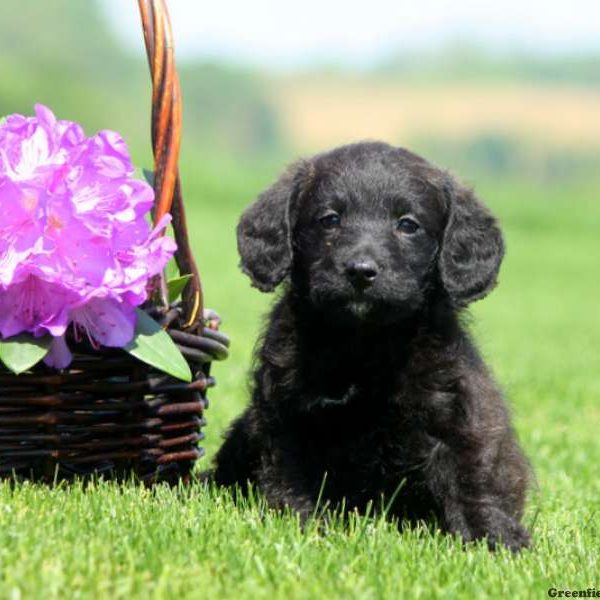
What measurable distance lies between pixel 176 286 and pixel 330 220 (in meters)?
0.53

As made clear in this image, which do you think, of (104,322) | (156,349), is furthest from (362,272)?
(104,322)

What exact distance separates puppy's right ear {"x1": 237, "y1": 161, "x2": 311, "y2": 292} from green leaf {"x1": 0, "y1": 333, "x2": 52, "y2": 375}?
0.76 m

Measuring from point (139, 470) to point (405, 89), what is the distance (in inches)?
3514

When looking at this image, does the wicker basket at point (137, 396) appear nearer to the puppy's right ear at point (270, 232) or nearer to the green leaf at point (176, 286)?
the green leaf at point (176, 286)

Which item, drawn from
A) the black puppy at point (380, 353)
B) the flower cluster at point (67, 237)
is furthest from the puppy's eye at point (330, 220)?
the flower cluster at point (67, 237)

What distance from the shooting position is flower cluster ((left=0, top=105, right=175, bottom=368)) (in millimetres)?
3125

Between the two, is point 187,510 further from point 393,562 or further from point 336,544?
point 393,562

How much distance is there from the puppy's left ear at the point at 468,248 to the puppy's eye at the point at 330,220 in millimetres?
351

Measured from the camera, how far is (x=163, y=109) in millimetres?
3426

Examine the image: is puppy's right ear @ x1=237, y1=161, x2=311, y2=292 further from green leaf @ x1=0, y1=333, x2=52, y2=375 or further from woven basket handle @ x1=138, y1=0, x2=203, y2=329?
green leaf @ x1=0, y1=333, x2=52, y2=375

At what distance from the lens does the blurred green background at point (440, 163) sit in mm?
3596

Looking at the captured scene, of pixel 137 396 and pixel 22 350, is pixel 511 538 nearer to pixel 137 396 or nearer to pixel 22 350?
pixel 137 396

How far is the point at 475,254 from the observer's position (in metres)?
3.60

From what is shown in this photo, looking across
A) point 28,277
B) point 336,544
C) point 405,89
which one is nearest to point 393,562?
point 336,544
